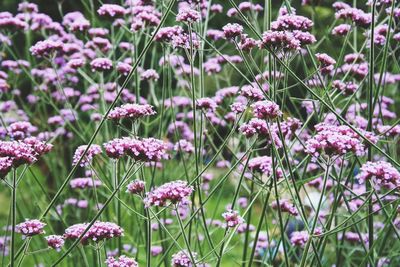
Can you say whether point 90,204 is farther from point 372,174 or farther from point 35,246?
point 372,174

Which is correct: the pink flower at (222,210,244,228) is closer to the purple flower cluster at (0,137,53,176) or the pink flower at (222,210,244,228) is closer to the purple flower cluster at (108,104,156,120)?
the purple flower cluster at (108,104,156,120)

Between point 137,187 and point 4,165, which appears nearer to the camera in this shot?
point 4,165

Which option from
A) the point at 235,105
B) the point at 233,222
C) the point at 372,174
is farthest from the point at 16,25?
the point at 372,174

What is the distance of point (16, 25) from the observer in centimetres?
305

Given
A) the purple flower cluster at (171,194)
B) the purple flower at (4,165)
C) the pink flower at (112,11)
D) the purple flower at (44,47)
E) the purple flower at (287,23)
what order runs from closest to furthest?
1. the purple flower at (4,165)
2. the purple flower cluster at (171,194)
3. the purple flower at (287,23)
4. the purple flower at (44,47)
5. the pink flower at (112,11)

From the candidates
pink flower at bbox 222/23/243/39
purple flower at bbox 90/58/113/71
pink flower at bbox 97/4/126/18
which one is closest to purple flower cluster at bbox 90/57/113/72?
purple flower at bbox 90/58/113/71

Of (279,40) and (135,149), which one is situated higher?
(279,40)

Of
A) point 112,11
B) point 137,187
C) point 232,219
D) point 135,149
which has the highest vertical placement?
point 112,11

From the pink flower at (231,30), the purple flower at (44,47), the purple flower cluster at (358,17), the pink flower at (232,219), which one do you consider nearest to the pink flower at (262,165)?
the pink flower at (232,219)

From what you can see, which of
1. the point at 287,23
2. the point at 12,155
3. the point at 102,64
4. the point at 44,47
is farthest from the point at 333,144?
the point at 44,47

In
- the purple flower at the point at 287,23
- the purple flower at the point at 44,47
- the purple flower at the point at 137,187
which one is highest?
the purple flower at the point at 287,23

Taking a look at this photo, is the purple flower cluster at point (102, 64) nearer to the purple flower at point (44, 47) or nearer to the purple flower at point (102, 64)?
the purple flower at point (102, 64)

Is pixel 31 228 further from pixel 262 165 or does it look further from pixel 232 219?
pixel 262 165

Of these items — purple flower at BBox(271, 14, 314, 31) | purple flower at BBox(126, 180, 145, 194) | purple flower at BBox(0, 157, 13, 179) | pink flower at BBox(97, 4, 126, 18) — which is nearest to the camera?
purple flower at BBox(0, 157, 13, 179)
